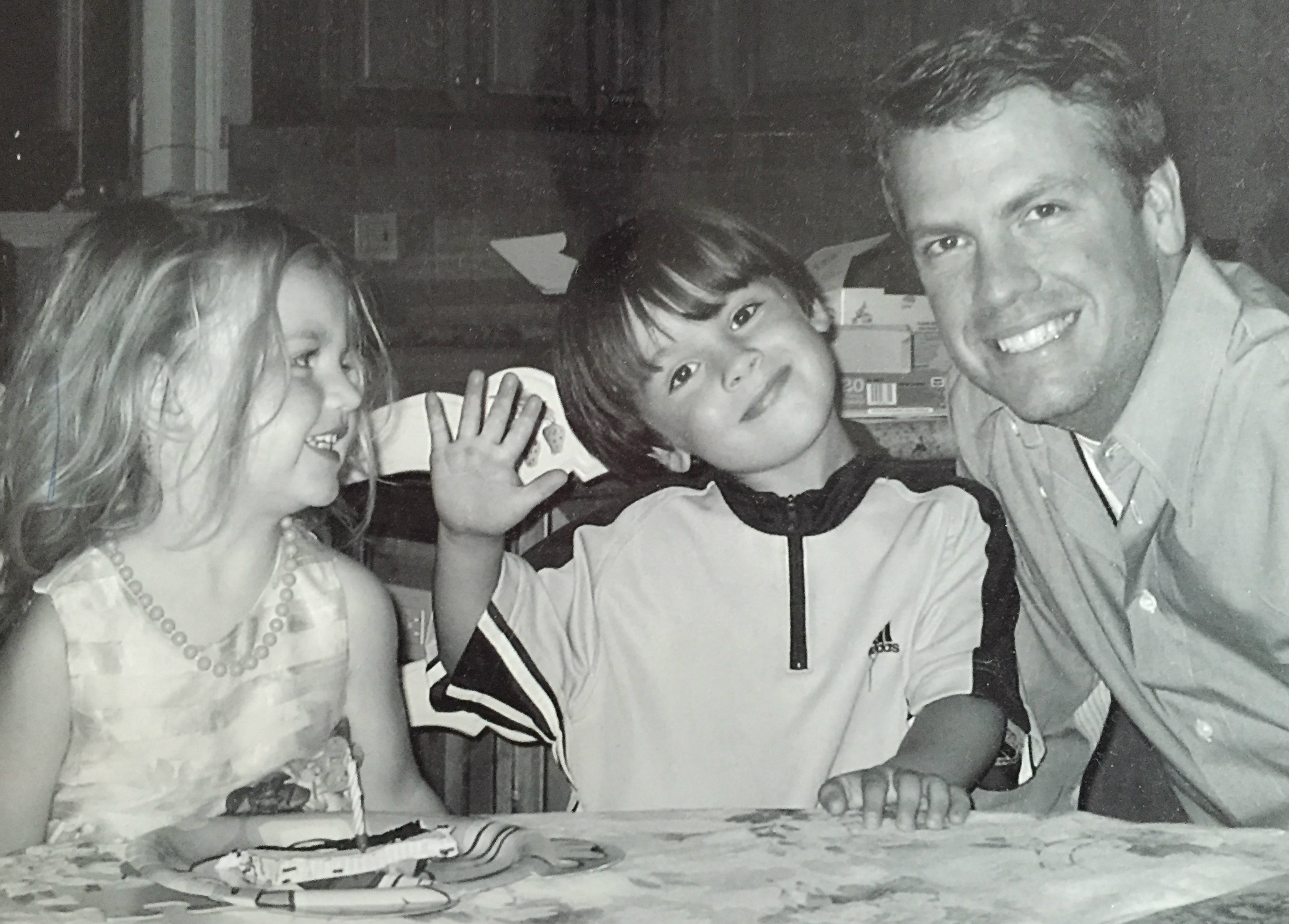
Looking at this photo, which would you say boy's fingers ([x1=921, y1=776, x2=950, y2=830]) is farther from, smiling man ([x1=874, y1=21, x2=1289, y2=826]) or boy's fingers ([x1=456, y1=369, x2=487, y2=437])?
boy's fingers ([x1=456, y1=369, x2=487, y2=437])

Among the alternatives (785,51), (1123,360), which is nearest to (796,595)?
(1123,360)

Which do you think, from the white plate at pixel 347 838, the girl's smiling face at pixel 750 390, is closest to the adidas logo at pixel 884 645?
the girl's smiling face at pixel 750 390

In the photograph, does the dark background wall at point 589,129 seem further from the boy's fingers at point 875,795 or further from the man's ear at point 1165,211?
the boy's fingers at point 875,795

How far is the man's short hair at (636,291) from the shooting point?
0.87m

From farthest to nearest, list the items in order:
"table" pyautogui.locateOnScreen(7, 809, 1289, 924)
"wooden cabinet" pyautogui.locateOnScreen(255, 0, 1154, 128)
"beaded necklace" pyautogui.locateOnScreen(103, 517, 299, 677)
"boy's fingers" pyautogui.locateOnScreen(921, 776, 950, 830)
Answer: "wooden cabinet" pyautogui.locateOnScreen(255, 0, 1154, 128) → "beaded necklace" pyautogui.locateOnScreen(103, 517, 299, 677) → "boy's fingers" pyautogui.locateOnScreen(921, 776, 950, 830) → "table" pyautogui.locateOnScreen(7, 809, 1289, 924)

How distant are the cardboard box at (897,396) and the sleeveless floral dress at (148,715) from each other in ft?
1.42

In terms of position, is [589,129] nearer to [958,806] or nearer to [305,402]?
[305,402]

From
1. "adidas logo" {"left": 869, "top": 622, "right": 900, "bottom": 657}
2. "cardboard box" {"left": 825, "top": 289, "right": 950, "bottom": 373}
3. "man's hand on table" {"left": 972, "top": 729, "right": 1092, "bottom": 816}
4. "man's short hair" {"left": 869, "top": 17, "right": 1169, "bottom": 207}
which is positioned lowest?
"man's hand on table" {"left": 972, "top": 729, "right": 1092, "bottom": 816}

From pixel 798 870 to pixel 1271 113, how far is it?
0.59 metres

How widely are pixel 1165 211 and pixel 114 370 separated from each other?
A: 0.66 m

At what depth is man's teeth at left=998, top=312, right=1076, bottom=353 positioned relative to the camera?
84 centimetres

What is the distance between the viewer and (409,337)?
2.82 feet

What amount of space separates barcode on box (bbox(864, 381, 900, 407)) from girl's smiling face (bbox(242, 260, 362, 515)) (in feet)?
1.20

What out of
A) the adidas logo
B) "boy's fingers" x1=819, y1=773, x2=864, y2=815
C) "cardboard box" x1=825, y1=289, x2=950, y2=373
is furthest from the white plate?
"cardboard box" x1=825, y1=289, x2=950, y2=373
